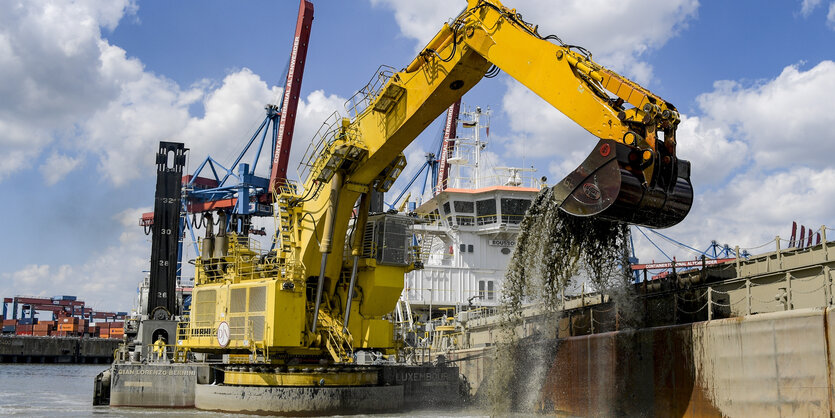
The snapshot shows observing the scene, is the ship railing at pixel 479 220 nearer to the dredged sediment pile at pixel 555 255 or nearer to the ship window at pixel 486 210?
the ship window at pixel 486 210

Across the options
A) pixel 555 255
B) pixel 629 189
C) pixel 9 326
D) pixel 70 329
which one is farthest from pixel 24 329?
pixel 629 189

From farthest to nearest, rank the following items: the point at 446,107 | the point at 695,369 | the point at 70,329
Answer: the point at 70,329, the point at 446,107, the point at 695,369

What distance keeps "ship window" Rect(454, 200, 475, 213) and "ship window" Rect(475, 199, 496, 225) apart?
34 centimetres

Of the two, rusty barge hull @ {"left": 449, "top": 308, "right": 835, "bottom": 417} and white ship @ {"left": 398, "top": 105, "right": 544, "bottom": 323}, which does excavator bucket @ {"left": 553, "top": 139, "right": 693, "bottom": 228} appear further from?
white ship @ {"left": 398, "top": 105, "right": 544, "bottom": 323}

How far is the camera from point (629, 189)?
1190 centimetres

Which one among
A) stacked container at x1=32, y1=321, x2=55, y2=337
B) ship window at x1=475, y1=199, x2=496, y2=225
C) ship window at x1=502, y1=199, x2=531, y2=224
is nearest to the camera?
ship window at x1=502, y1=199, x2=531, y2=224

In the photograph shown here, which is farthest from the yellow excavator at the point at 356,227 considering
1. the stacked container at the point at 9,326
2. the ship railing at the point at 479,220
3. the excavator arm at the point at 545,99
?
the stacked container at the point at 9,326

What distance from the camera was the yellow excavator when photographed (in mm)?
13914

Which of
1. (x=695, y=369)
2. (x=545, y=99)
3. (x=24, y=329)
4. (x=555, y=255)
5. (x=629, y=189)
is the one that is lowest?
(x=24, y=329)

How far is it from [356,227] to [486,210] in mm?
12606

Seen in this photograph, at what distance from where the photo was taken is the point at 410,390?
2080 cm

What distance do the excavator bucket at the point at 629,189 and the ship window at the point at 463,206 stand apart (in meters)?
20.2

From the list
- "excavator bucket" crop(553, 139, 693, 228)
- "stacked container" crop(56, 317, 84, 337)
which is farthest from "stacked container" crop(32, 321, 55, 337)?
"excavator bucket" crop(553, 139, 693, 228)

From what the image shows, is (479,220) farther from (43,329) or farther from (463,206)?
(43,329)
